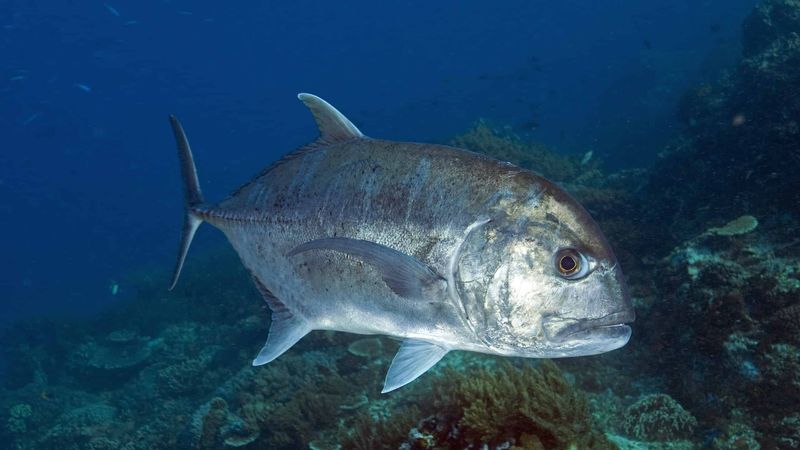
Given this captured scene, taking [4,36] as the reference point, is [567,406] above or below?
below

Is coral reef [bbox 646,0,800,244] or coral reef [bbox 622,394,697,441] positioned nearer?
coral reef [bbox 622,394,697,441]

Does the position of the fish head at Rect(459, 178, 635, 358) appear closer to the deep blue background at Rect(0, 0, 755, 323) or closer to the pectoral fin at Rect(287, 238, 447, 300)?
the pectoral fin at Rect(287, 238, 447, 300)

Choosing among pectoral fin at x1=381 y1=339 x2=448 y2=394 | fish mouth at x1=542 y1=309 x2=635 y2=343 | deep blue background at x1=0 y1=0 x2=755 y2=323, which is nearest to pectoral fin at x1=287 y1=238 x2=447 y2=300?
pectoral fin at x1=381 y1=339 x2=448 y2=394

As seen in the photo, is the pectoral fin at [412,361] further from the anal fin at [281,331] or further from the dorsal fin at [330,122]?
the dorsal fin at [330,122]

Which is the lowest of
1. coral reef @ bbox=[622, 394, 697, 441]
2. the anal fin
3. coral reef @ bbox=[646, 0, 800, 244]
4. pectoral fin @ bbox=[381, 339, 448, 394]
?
coral reef @ bbox=[622, 394, 697, 441]

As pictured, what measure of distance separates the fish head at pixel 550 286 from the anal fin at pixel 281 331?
1334mm

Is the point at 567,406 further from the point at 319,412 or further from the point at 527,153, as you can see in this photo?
the point at 527,153

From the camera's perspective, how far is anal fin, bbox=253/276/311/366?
292 cm

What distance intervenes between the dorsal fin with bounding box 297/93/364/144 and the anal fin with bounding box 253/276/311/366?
1.16m

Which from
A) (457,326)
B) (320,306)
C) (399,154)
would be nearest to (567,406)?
(457,326)

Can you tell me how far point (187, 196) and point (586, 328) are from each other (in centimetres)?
311

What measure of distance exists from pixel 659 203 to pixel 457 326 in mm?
7969

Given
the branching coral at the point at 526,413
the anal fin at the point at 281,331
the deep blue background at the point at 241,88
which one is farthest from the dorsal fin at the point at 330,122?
the deep blue background at the point at 241,88

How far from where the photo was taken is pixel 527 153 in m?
13.9
